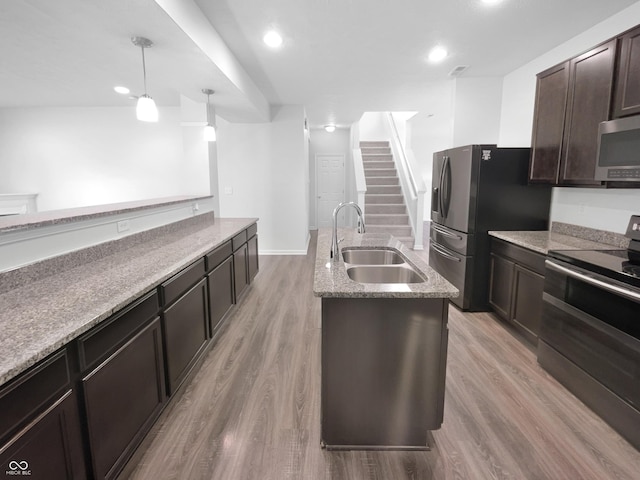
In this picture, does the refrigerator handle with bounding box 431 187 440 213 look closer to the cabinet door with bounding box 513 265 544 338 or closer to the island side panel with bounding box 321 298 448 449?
the cabinet door with bounding box 513 265 544 338

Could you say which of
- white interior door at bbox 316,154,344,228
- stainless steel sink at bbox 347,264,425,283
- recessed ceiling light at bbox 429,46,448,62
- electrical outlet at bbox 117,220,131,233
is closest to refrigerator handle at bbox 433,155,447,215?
recessed ceiling light at bbox 429,46,448,62

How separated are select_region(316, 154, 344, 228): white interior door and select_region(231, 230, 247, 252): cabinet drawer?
16.7 ft

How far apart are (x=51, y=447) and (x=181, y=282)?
1.07 meters

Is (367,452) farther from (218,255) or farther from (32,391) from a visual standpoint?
(218,255)

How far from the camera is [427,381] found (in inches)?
66.1

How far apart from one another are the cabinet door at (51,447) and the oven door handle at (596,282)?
2.52m

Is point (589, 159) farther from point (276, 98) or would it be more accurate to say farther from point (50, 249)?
point (276, 98)

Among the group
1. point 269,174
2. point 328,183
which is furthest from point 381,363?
point 328,183

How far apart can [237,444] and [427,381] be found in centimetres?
105

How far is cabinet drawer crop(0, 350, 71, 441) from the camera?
0.92 metres

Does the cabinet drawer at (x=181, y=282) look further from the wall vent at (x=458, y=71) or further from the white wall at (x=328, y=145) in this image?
the white wall at (x=328, y=145)

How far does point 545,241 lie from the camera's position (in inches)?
110

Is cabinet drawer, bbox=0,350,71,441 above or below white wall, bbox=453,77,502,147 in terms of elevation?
below

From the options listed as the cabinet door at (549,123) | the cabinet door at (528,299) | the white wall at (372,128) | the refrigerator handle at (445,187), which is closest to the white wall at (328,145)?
the white wall at (372,128)
